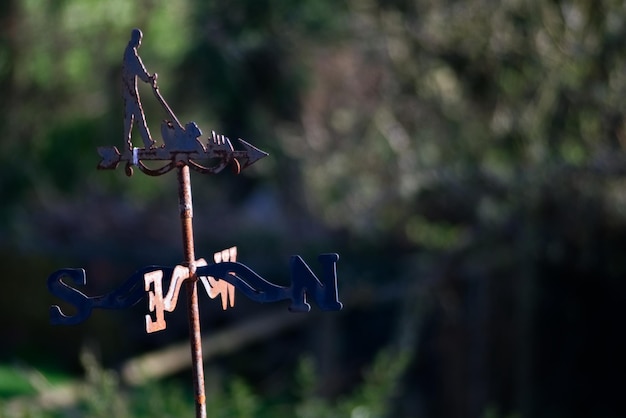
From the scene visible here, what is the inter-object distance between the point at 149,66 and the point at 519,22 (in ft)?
8.06

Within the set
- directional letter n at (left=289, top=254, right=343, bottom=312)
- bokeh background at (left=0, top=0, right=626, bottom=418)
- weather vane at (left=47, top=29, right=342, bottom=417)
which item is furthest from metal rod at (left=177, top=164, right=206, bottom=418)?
bokeh background at (left=0, top=0, right=626, bottom=418)

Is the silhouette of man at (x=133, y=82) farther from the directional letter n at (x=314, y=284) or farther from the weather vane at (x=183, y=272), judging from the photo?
the directional letter n at (x=314, y=284)

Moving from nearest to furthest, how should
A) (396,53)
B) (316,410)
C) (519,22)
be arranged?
(316,410) → (519,22) → (396,53)

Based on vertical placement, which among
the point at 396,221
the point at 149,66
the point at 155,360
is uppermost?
the point at 149,66

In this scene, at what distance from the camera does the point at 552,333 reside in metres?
5.61


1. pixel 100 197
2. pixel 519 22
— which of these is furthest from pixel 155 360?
pixel 100 197

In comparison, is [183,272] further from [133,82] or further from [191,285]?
[133,82]

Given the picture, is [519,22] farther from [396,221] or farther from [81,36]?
[81,36]

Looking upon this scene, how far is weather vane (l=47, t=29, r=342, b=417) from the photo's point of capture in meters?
1.60

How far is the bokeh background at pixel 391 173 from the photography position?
461 centimetres

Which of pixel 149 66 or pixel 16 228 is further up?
pixel 149 66

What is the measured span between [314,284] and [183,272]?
0.22 meters

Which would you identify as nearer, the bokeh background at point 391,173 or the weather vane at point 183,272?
the weather vane at point 183,272

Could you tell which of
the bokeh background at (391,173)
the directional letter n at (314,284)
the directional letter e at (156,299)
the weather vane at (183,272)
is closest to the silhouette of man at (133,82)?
the weather vane at (183,272)
